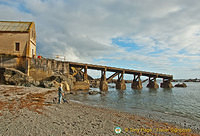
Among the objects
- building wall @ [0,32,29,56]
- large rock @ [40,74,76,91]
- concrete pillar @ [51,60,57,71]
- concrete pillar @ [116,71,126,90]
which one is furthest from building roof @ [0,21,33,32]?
concrete pillar @ [116,71,126,90]

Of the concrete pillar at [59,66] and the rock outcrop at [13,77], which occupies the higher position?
the concrete pillar at [59,66]

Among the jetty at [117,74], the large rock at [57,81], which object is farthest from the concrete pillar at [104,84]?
the large rock at [57,81]

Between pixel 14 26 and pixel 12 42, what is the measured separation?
3.85 m

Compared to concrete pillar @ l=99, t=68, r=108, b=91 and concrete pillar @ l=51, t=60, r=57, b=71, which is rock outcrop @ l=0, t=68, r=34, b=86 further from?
concrete pillar @ l=99, t=68, r=108, b=91

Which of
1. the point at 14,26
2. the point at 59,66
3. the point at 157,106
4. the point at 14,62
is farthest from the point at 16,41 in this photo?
the point at 157,106

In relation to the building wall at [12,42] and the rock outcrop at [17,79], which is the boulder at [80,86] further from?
the building wall at [12,42]

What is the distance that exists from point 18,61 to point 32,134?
73.0 feet

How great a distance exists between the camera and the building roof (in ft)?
77.7

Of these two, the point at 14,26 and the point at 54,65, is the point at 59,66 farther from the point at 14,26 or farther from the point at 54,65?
the point at 14,26

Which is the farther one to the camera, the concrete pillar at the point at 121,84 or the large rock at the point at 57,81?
the concrete pillar at the point at 121,84

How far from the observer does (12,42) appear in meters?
23.2

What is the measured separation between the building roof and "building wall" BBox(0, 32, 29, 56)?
2.99ft

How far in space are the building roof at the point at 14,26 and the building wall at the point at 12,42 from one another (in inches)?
35.9

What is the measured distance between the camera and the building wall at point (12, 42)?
23000mm
